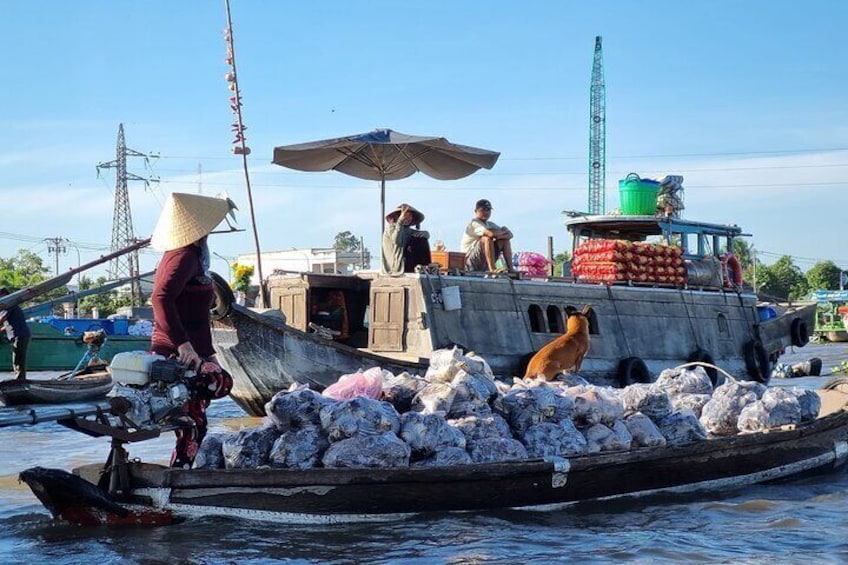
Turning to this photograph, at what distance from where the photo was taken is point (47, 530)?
723cm

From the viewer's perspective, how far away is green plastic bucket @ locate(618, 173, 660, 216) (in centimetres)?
1897

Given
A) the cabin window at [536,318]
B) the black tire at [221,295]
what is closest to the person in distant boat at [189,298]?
the black tire at [221,295]

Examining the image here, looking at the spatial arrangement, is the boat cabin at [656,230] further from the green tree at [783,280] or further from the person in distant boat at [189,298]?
the green tree at [783,280]

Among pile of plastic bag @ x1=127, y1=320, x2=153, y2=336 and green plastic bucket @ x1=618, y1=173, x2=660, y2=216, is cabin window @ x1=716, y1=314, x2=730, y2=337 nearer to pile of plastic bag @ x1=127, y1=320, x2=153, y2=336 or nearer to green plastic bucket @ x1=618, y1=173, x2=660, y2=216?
green plastic bucket @ x1=618, y1=173, x2=660, y2=216

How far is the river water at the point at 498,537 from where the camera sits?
6.65 metres

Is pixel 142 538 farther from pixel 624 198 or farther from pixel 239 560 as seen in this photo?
pixel 624 198

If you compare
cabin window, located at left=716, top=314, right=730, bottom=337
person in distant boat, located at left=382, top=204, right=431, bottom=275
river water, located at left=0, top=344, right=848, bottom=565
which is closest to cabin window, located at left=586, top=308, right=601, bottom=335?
person in distant boat, located at left=382, top=204, right=431, bottom=275

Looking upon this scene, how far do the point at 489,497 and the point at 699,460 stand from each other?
7.04ft

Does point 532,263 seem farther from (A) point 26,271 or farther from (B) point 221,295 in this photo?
(A) point 26,271

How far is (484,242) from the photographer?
15.3m

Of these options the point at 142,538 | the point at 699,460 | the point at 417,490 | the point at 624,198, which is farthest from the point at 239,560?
the point at 624,198

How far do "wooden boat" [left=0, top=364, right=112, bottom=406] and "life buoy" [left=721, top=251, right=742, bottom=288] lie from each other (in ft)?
36.9

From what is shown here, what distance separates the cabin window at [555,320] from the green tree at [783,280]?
71.1 m

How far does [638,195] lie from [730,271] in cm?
261
